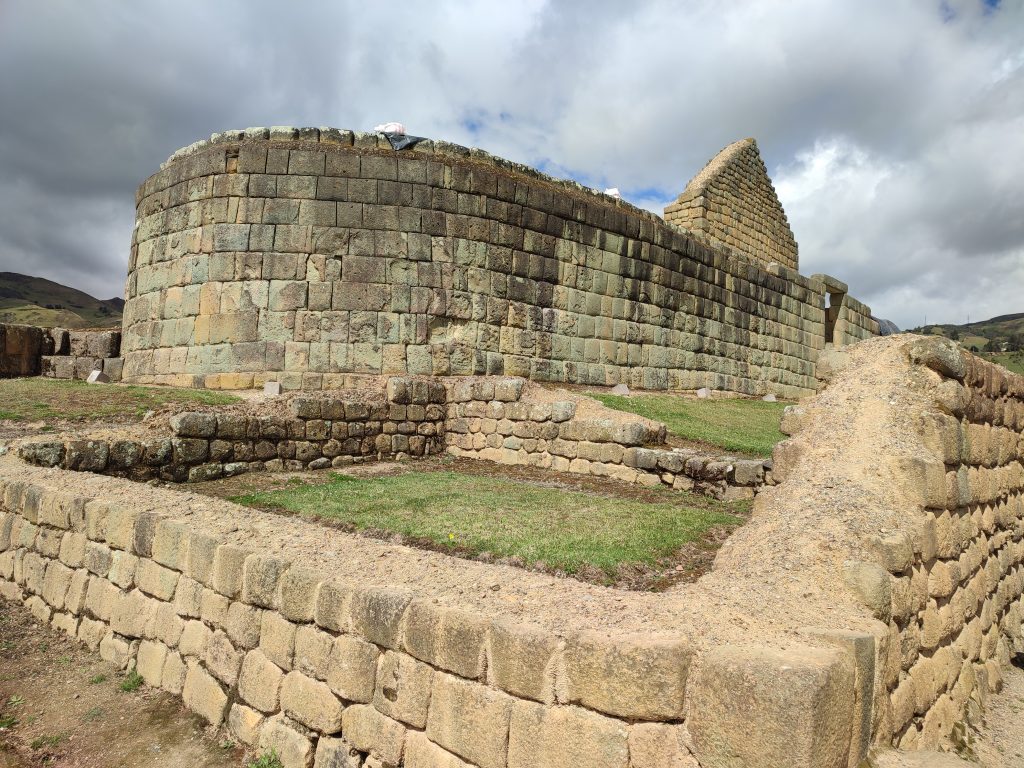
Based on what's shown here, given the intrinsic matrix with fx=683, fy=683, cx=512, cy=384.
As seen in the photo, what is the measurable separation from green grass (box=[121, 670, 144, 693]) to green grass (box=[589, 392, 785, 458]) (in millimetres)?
8330

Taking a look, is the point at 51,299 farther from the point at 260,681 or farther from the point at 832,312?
the point at 260,681

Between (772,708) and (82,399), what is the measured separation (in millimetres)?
12073

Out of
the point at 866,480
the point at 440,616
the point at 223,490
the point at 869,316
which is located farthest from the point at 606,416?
the point at 869,316

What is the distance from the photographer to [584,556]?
5.52 m

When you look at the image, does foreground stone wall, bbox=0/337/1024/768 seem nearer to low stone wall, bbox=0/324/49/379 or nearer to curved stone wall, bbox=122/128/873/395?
curved stone wall, bbox=122/128/873/395

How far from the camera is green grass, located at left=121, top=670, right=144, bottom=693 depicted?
499 cm

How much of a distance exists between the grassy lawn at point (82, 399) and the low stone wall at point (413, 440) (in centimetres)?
169

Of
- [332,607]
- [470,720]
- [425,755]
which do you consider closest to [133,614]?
[332,607]

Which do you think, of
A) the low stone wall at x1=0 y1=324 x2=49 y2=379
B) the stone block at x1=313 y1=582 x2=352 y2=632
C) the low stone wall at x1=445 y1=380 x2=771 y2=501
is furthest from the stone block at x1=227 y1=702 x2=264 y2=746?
the low stone wall at x1=0 y1=324 x2=49 y2=379

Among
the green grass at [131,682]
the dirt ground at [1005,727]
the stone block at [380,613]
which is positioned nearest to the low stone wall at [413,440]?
the dirt ground at [1005,727]

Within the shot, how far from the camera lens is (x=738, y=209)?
2208 cm

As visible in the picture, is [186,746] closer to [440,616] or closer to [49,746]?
[49,746]

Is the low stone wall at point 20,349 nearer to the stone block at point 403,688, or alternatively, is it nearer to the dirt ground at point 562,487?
the dirt ground at point 562,487

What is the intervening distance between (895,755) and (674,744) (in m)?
1.23
